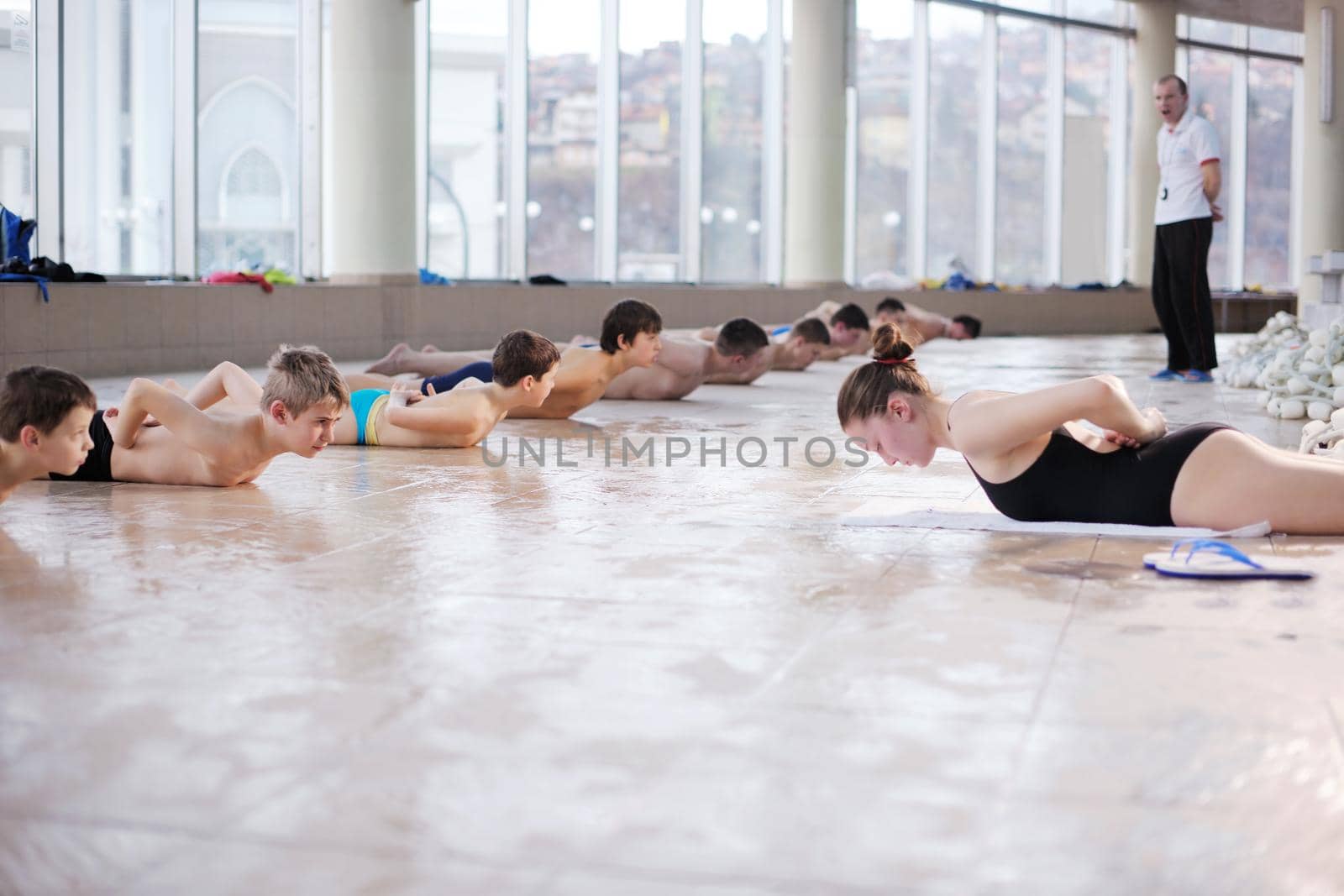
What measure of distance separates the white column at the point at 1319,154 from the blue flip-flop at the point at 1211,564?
14.7 metres

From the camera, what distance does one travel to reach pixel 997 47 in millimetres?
21719

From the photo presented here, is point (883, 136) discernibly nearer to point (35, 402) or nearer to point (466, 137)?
point (466, 137)

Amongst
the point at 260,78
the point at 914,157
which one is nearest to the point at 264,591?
the point at 260,78

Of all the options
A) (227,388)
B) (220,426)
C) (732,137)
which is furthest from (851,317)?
(220,426)

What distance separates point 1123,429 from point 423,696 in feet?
7.62

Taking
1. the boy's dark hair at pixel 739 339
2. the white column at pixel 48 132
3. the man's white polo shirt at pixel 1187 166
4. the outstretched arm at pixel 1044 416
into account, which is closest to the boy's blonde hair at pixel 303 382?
the outstretched arm at pixel 1044 416

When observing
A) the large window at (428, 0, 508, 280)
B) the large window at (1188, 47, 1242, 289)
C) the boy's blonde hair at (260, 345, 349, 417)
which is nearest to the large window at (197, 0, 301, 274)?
the large window at (428, 0, 508, 280)

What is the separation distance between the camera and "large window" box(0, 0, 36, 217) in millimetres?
10922

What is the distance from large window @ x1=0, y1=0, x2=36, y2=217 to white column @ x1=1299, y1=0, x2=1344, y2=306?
1346 centimetres

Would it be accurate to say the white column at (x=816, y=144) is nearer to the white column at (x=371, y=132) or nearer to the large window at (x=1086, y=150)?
the white column at (x=371, y=132)

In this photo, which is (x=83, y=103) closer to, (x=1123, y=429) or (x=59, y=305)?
(x=59, y=305)

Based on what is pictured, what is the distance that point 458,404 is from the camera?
6.23m

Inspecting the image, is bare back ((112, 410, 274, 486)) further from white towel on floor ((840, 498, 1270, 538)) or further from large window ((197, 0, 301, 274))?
large window ((197, 0, 301, 274))

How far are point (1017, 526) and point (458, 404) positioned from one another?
9.15ft
